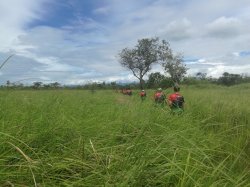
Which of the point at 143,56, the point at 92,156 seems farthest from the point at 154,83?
the point at 143,56

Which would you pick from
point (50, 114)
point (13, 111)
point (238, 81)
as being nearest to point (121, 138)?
point (50, 114)

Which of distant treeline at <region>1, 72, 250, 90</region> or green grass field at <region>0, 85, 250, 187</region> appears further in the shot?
distant treeline at <region>1, 72, 250, 90</region>

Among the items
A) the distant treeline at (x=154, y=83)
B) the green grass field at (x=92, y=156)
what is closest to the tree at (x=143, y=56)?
the distant treeline at (x=154, y=83)

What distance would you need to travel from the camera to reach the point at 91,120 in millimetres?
4738

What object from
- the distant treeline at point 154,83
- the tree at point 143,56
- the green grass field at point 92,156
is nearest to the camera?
the green grass field at point 92,156

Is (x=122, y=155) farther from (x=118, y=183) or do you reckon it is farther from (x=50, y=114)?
(x=50, y=114)

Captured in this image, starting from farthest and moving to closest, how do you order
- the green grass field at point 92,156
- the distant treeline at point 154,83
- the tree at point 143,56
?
the tree at point 143,56, the distant treeline at point 154,83, the green grass field at point 92,156

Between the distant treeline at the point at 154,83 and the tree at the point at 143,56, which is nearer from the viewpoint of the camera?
the distant treeline at the point at 154,83

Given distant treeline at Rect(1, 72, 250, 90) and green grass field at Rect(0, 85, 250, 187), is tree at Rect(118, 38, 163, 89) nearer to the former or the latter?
distant treeline at Rect(1, 72, 250, 90)

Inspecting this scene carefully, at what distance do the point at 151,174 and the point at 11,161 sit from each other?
105cm

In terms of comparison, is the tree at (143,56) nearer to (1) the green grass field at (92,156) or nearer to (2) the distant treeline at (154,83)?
(2) the distant treeline at (154,83)

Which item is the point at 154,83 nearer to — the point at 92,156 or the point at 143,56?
the point at 92,156

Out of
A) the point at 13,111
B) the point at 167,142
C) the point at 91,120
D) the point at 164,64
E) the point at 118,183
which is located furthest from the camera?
the point at 164,64

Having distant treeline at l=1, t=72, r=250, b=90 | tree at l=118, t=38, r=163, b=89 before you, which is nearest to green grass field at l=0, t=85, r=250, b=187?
distant treeline at l=1, t=72, r=250, b=90
